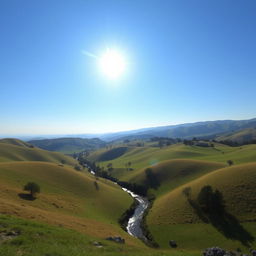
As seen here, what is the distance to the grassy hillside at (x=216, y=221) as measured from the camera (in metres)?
45.2

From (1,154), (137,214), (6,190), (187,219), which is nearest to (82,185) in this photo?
(137,214)

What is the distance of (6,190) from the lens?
50062 mm

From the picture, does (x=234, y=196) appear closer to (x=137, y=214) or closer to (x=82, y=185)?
(x=137, y=214)

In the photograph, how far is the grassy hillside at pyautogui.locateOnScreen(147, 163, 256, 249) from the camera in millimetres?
45250

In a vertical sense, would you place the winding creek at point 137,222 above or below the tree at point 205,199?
below

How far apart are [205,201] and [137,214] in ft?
82.9


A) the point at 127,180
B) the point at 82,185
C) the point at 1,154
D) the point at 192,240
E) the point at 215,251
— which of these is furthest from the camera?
the point at 1,154

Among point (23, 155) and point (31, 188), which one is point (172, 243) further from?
point (23, 155)

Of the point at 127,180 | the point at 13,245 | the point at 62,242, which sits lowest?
the point at 127,180

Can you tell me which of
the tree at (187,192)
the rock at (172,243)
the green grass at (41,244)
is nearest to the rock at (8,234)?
the green grass at (41,244)

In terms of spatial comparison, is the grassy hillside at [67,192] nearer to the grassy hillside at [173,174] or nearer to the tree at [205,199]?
the grassy hillside at [173,174]

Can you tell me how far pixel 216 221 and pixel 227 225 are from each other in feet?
10.5

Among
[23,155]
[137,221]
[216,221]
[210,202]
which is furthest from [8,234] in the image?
[23,155]

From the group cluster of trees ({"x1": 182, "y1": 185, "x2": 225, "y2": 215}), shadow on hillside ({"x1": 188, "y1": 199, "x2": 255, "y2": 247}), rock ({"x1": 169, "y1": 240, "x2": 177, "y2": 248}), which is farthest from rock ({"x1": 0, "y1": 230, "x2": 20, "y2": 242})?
cluster of trees ({"x1": 182, "y1": 185, "x2": 225, "y2": 215})
